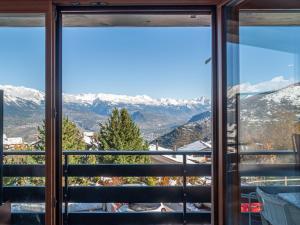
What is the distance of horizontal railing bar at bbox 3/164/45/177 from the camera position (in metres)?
2.85

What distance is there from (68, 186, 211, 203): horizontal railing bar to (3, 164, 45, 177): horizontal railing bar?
A: 1.14 m

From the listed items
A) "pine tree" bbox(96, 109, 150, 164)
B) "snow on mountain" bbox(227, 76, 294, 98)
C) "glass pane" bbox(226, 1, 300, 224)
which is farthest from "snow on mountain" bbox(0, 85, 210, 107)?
"glass pane" bbox(226, 1, 300, 224)

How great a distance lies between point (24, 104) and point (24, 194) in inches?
31.9

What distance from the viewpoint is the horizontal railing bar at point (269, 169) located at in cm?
177

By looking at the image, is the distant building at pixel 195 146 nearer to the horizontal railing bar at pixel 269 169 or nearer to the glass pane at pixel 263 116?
A: the glass pane at pixel 263 116

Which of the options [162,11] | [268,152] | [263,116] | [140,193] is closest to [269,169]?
[268,152]

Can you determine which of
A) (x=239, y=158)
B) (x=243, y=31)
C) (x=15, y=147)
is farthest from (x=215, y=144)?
(x=15, y=147)

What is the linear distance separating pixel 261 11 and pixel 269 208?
126 cm

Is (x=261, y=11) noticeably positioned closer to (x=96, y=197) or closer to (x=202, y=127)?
(x=202, y=127)

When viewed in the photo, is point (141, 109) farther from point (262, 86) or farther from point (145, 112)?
point (262, 86)

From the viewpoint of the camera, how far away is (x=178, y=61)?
12.1 feet

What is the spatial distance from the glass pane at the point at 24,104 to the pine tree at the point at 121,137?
1078 millimetres

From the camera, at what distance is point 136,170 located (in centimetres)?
400

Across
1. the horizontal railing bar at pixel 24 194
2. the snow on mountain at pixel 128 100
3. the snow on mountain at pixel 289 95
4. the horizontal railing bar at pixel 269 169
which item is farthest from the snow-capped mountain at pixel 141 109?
the snow on mountain at pixel 289 95
